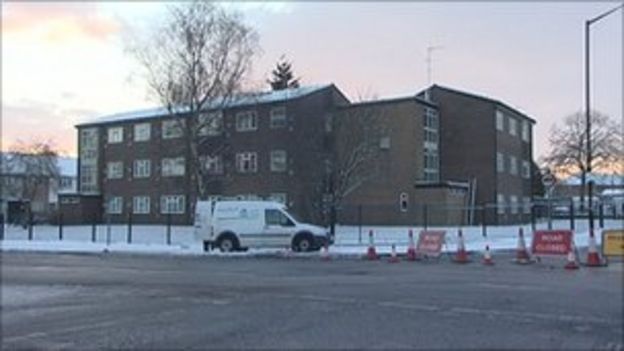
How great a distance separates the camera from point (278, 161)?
6362cm

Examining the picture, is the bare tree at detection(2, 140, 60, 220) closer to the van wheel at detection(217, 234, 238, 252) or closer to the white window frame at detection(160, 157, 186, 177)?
the white window frame at detection(160, 157, 186, 177)

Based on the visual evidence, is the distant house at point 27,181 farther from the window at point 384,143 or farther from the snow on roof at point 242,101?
the window at point 384,143

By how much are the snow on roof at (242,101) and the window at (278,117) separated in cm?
68

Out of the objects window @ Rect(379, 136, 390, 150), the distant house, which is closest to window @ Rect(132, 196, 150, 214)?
window @ Rect(379, 136, 390, 150)

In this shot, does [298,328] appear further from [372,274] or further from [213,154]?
[213,154]

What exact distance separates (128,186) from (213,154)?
11672mm

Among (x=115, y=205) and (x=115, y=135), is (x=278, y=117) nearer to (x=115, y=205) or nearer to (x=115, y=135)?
(x=115, y=135)

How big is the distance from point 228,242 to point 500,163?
35.9 meters

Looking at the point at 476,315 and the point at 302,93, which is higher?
the point at 302,93

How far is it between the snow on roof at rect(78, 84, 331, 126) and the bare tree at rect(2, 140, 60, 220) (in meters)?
19.5

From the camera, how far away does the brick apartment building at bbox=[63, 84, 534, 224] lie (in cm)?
6022

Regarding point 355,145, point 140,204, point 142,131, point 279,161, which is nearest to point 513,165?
point 355,145

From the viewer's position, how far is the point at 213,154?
64938mm

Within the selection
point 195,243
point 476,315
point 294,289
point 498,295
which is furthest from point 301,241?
point 476,315
